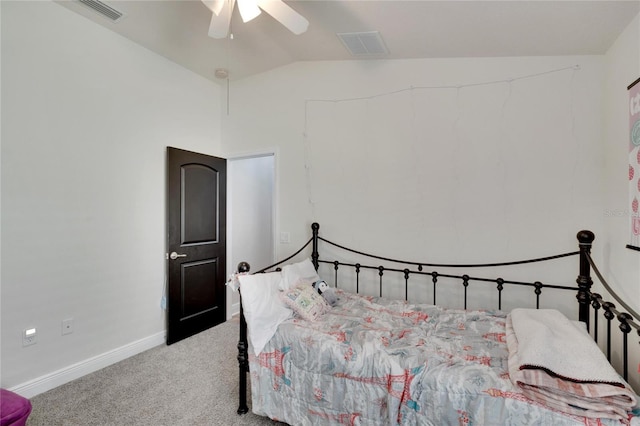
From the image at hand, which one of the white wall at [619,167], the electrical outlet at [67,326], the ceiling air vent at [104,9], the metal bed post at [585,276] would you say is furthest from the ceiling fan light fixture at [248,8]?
the electrical outlet at [67,326]

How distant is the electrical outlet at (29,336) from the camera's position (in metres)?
2.07

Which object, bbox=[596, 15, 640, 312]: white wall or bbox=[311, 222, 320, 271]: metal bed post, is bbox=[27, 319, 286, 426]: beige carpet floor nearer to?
bbox=[311, 222, 320, 271]: metal bed post

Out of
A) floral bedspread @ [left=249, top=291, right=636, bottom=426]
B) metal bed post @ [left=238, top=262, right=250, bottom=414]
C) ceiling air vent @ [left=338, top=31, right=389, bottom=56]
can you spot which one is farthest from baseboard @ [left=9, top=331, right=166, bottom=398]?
ceiling air vent @ [left=338, top=31, right=389, bottom=56]

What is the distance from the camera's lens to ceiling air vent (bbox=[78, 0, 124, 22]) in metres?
2.14

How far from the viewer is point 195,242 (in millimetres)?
3166

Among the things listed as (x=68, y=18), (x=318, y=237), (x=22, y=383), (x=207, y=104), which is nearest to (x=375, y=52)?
(x=318, y=237)

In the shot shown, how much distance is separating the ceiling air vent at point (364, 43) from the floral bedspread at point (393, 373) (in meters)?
1.96

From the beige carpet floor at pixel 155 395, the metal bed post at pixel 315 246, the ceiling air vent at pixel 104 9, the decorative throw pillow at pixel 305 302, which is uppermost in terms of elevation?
the ceiling air vent at pixel 104 9

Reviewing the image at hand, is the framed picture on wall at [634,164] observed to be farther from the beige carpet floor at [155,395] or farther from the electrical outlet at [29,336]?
the electrical outlet at [29,336]

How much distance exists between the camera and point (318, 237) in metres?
2.92

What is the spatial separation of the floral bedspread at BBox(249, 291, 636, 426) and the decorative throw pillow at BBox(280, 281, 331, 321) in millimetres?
69

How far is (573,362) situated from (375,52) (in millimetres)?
2332

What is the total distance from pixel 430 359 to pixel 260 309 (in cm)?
96

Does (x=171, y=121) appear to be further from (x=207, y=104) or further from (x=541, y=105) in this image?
(x=541, y=105)
